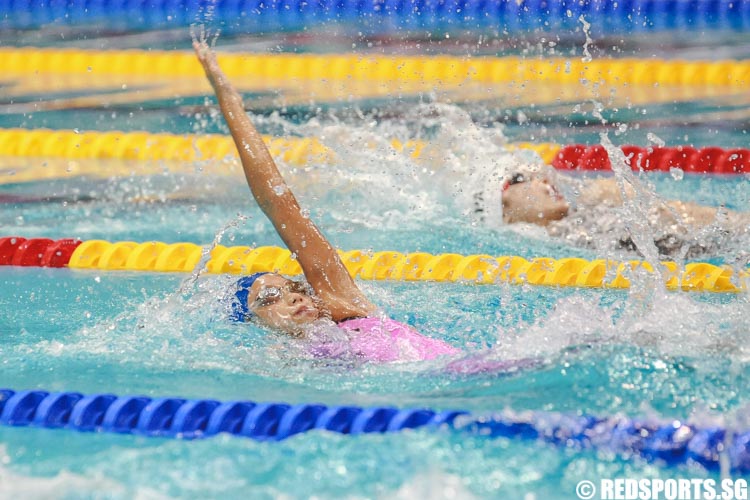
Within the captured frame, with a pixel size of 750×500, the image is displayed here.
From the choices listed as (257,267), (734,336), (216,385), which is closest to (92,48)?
(257,267)

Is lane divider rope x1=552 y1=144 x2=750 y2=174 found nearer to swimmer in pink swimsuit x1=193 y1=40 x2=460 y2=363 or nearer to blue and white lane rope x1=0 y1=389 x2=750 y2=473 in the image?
swimmer in pink swimsuit x1=193 y1=40 x2=460 y2=363

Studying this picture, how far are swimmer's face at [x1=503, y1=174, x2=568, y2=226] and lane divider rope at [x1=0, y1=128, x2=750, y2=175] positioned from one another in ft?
2.62

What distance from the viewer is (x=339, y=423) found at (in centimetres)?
245

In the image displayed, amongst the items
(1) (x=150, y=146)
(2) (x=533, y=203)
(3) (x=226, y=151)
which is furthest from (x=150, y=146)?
(2) (x=533, y=203)

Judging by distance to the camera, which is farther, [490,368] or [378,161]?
[378,161]

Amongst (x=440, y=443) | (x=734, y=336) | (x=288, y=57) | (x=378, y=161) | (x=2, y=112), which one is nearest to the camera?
(x=440, y=443)

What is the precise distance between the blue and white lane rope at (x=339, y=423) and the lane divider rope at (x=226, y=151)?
2.56 m

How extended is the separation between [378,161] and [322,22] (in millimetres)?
2237

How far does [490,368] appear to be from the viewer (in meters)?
2.73

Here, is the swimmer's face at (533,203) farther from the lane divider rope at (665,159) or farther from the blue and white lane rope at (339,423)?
the blue and white lane rope at (339,423)

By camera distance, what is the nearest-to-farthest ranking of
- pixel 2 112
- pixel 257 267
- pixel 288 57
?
pixel 257 267 < pixel 2 112 < pixel 288 57

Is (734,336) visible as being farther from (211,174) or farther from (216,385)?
(211,174)

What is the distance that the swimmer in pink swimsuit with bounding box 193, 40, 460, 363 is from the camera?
2.83 meters

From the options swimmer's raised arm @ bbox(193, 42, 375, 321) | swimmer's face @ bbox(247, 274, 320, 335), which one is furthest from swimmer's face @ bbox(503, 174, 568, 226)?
swimmer's face @ bbox(247, 274, 320, 335)
